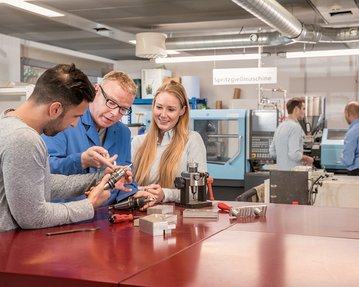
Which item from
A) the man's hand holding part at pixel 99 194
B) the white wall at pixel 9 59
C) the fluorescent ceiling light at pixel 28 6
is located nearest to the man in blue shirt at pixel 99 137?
the man's hand holding part at pixel 99 194

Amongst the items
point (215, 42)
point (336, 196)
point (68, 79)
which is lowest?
point (336, 196)

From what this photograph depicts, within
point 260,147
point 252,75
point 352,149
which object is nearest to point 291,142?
point 352,149

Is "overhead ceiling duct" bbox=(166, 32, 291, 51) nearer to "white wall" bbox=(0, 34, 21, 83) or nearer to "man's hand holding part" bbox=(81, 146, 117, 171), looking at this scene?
"white wall" bbox=(0, 34, 21, 83)

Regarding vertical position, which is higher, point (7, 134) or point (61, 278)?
point (7, 134)

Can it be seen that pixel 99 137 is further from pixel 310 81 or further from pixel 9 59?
pixel 310 81

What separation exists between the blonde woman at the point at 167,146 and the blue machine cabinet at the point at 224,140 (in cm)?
404

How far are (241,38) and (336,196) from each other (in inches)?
160

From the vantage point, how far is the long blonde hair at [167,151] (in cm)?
252

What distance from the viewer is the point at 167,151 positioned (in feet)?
8.44

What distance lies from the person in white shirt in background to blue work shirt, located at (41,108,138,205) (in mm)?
3524

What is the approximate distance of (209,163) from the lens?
6.86m

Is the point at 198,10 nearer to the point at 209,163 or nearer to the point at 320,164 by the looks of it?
the point at 209,163

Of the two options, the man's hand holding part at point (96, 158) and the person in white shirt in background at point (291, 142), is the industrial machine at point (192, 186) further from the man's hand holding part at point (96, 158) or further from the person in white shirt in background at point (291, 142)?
the person in white shirt in background at point (291, 142)

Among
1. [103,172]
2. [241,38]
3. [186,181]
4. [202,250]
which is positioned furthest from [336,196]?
[241,38]
